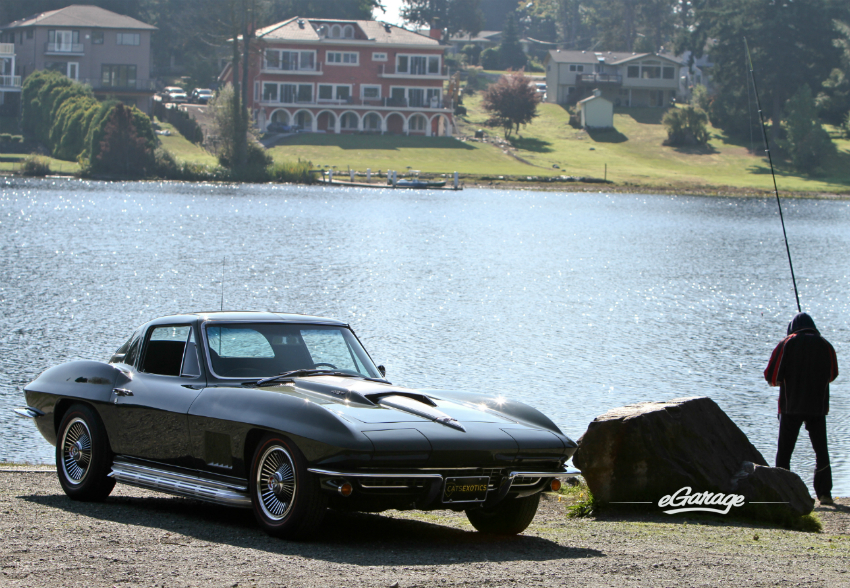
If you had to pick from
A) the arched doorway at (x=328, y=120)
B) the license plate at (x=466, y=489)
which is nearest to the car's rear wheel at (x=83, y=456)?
the license plate at (x=466, y=489)

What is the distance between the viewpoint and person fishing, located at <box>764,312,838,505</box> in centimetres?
1250

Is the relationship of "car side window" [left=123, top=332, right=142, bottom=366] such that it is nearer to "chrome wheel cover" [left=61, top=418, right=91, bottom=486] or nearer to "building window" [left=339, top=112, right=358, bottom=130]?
"chrome wheel cover" [left=61, top=418, right=91, bottom=486]

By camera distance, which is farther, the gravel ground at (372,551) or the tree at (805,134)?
the tree at (805,134)

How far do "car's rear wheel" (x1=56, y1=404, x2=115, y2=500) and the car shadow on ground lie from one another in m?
0.13

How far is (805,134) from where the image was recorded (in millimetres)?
119375

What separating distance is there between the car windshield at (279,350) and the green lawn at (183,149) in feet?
318

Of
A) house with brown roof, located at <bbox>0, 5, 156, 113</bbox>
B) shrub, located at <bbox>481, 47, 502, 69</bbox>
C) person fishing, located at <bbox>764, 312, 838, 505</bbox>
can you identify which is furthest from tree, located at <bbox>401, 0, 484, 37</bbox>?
person fishing, located at <bbox>764, 312, 838, 505</bbox>

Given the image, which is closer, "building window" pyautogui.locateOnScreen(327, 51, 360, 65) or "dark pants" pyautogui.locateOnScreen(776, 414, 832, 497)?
"dark pants" pyautogui.locateOnScreen(776, 414, 832, 497)

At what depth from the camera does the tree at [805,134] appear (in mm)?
118812

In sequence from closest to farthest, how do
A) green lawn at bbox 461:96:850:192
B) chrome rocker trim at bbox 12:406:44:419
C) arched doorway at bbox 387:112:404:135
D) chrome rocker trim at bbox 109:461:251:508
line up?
chrome rocker trim at bbox 109:461:251:508 < chrome rocker trim at bbox 12:406:44:419 < green lawn at bbox 461:96:850:192 < arched doorway at bbox 387:112:404:135

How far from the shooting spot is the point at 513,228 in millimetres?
75062

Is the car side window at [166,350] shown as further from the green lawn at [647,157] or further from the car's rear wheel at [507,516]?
the green lawn at [647,157]

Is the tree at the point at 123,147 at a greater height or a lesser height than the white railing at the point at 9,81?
lesser

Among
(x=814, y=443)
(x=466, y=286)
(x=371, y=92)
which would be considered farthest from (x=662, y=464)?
(x=371, y=92)
